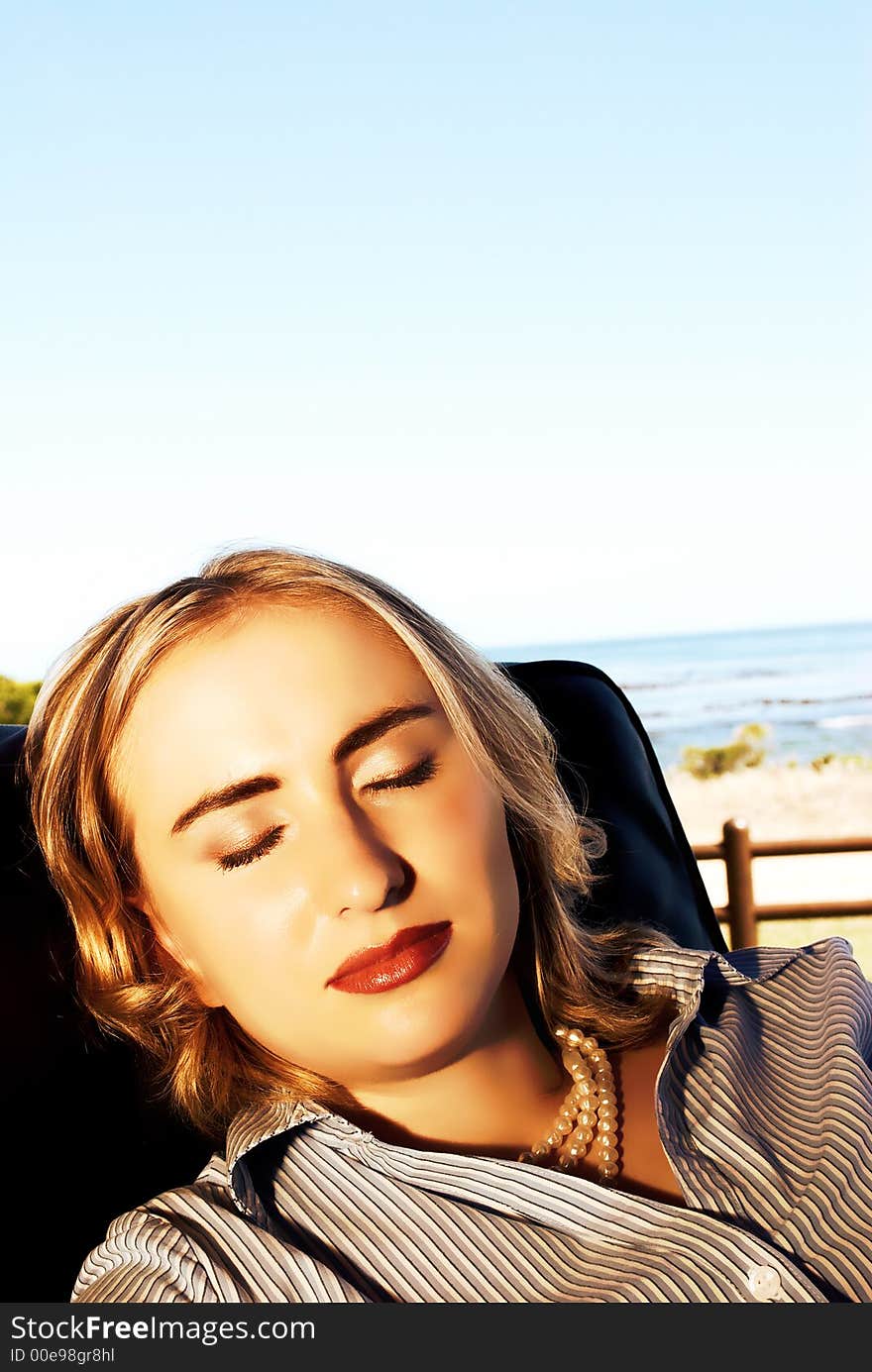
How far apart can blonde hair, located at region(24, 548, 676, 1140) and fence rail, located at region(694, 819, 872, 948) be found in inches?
122

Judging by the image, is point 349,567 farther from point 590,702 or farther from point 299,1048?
point 590,702

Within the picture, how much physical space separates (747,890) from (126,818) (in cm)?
377

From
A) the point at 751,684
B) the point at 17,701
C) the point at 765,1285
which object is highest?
the point at 765,1285

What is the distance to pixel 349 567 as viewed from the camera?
1437 mm

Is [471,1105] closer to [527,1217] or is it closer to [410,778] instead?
[527,1217]

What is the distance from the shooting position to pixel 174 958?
1452 millimetres

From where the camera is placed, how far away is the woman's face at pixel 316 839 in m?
1.23

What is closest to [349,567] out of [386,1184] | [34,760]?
[34,760]

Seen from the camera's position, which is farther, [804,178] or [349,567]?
[804,178]

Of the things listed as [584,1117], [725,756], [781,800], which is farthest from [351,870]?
[725,756]

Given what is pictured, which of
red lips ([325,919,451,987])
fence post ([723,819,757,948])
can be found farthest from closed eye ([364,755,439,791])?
fence post ([723,819,757,948])

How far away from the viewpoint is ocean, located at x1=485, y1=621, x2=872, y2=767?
22375 mm

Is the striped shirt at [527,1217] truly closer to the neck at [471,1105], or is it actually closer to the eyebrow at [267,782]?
the neck at [471,1105]

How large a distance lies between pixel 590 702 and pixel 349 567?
30.8 inches
